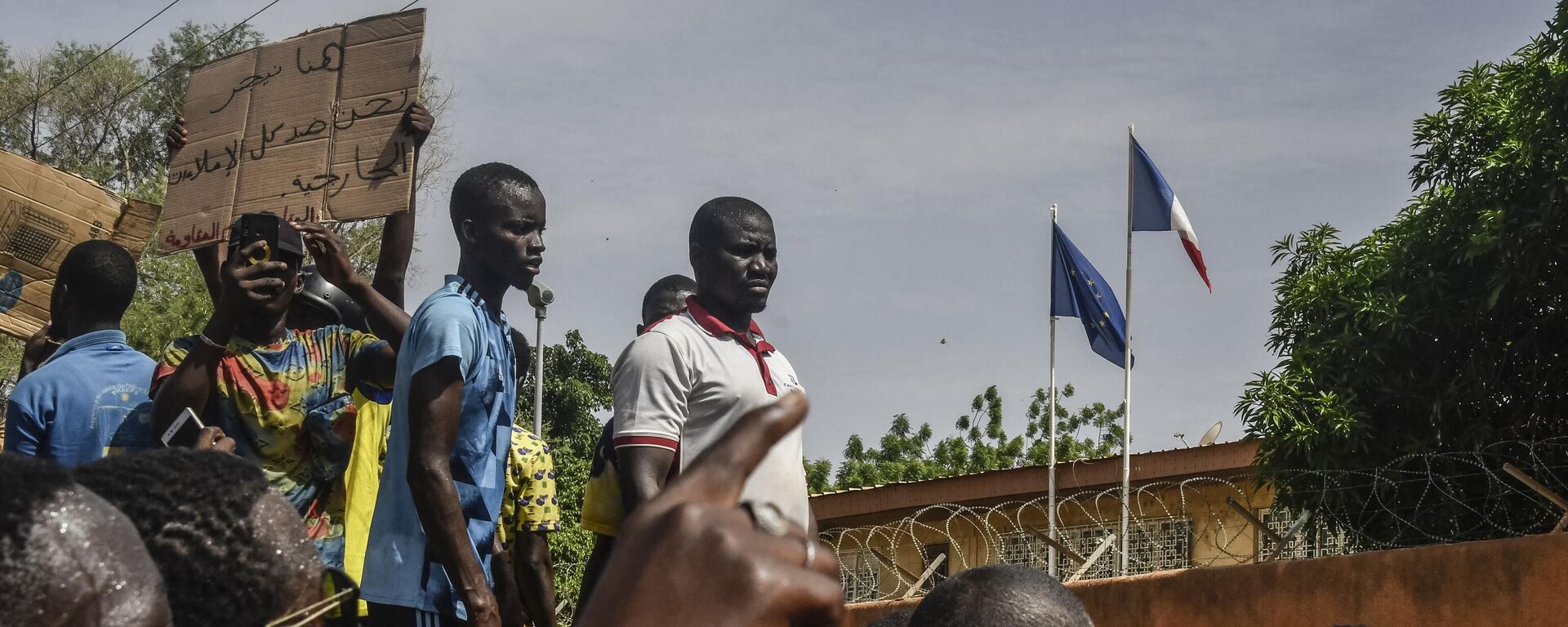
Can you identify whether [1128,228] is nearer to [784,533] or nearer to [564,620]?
[564,620]

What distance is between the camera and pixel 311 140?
4.55 metres

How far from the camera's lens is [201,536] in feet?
4.42

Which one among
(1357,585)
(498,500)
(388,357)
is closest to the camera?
(498,500)

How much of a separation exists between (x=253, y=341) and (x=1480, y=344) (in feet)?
32.8

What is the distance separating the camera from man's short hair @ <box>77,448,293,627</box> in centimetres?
133

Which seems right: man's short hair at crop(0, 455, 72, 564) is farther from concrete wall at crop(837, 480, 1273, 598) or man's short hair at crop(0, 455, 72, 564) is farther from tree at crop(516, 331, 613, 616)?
tree at crop(516, 331, 613, 616)

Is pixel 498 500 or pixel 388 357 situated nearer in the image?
pixel 498 500

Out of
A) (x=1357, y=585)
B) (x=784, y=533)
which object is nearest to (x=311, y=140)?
(x=784, y=533)

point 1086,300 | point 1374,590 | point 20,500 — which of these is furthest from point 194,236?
point 1086,300

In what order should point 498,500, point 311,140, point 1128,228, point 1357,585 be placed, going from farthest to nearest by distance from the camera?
point 1128,228 → point 1357,585 → point 311,140 → point 498,500

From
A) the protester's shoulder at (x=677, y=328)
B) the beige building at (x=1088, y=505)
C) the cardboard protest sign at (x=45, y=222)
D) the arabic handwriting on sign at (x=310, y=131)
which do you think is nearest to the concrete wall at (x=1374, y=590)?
the beige building at (x=1088, y=505)

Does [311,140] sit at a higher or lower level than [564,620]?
higher

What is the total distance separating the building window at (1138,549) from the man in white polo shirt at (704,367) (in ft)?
23.5

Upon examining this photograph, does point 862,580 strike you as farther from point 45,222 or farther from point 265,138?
point 265,138
